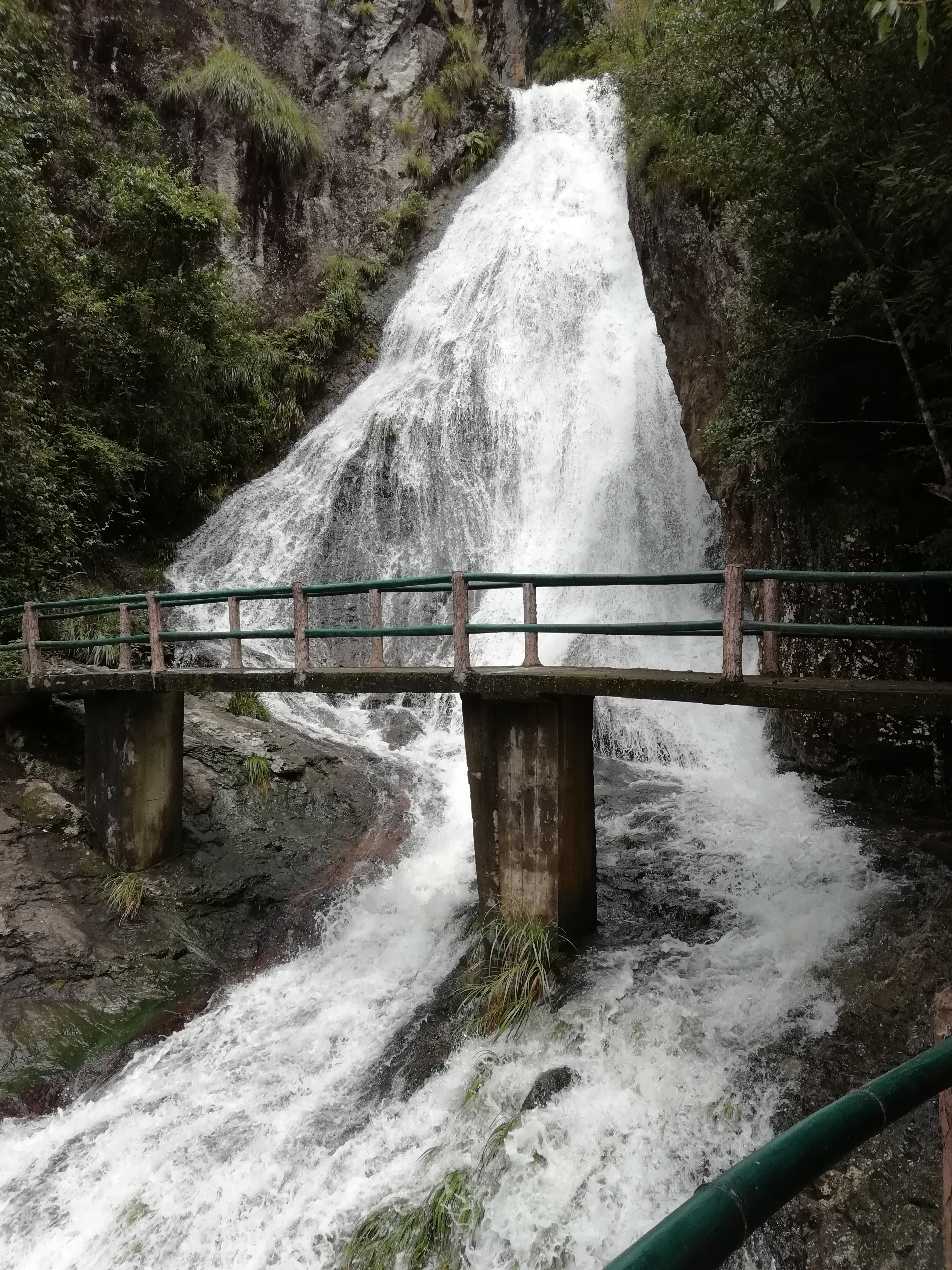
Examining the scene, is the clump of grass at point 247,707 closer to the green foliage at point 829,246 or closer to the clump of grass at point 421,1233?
the green foliage at point 829,246

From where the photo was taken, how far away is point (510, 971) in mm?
6090

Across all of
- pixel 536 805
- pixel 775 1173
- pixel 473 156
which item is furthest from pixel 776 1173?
pixel 473 156

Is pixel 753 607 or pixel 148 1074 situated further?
pixel 753 607

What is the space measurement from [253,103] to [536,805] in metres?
25.1

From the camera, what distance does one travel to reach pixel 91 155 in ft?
55.7

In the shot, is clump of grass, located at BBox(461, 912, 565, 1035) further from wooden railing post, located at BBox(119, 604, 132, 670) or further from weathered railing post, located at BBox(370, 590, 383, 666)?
wooden railing post, located at BBox(119, 604, 132, 670)

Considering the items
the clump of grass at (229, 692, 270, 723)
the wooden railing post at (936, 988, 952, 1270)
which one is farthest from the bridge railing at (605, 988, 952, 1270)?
the clump of grass at (229, 692, 270, 723)

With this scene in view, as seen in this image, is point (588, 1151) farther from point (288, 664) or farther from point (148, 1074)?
point (288, 664)

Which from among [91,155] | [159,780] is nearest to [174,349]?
[91,155]

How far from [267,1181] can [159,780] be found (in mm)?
5041

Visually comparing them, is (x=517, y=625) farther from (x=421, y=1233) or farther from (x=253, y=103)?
(x=253, y=103)

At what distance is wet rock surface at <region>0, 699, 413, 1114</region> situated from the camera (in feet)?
22.7

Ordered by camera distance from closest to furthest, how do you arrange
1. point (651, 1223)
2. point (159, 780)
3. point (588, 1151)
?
point (651, 1223) → point (588, 1151) → point (159, 780)

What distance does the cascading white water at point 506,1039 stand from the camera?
4652mm
